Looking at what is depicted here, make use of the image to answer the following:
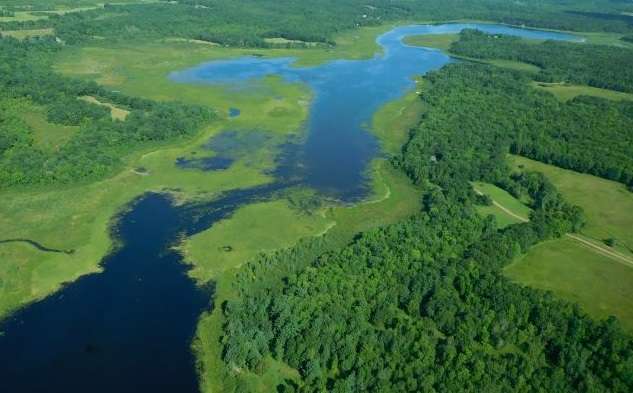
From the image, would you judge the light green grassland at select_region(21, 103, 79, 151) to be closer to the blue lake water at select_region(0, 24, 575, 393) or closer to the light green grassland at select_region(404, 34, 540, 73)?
the blue lake water at select_region(0, 24, 575, 393)

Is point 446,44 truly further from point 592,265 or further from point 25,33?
point 592,265

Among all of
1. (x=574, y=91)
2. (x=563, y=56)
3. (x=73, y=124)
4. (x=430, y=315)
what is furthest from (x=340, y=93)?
(x=430, y=315)

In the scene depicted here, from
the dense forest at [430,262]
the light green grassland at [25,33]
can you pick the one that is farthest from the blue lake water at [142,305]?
the light green grassland at [25,33]

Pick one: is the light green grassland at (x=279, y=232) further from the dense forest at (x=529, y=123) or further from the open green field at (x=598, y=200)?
the open green field at (x=598, y=200)

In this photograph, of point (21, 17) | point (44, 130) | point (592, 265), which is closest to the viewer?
point (592, 265)

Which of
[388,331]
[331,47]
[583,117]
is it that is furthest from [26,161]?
[331,47]

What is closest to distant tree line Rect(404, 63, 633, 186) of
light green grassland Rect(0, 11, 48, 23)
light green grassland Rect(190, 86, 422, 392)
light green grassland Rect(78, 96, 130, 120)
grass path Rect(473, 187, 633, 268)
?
light green grassland Rect(190, 86, 422, 392)

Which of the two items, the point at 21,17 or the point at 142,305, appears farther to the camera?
the point at 21,17

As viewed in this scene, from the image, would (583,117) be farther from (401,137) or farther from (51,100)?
(51,100)
